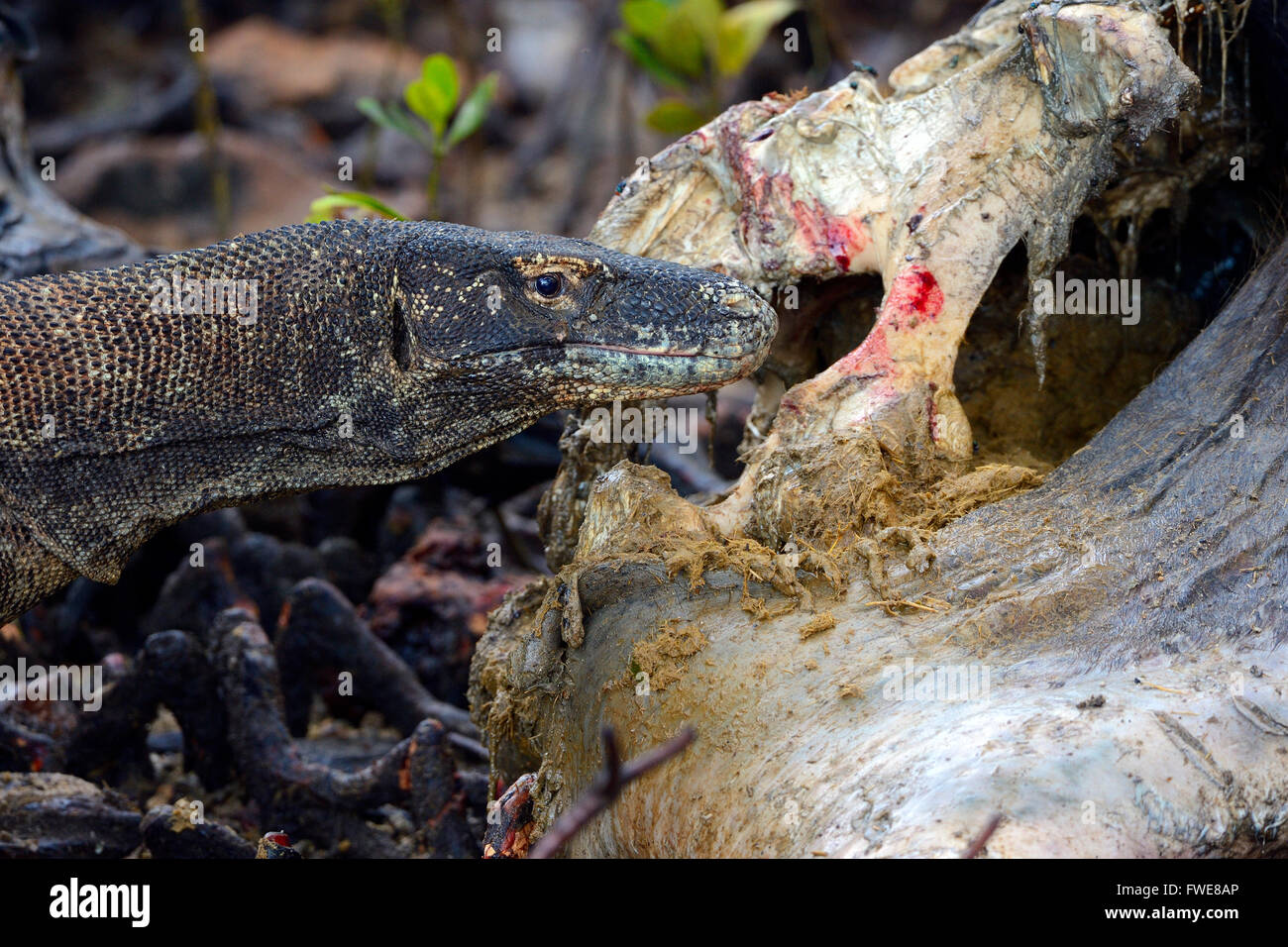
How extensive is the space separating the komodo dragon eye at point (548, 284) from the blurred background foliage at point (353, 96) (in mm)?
6921

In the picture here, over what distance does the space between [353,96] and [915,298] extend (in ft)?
Result: 41.1

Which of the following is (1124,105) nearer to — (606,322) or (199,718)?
(606,322)

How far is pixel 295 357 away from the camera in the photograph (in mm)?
3674

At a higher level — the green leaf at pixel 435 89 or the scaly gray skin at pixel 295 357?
the green leaf at pixel 435 89

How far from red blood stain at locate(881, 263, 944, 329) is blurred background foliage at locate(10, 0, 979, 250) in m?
6.86

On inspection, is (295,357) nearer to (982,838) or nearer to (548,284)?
(548,284)

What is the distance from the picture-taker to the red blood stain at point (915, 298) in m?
3.65

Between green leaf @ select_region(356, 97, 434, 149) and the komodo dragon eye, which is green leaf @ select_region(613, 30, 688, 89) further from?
the komodo dragon eye

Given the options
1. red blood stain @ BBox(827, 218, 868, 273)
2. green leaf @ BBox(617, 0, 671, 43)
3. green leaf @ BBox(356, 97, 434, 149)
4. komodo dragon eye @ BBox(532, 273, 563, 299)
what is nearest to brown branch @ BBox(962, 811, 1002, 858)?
komodo dragon eye @ BBox(532, 273, 563, 299)

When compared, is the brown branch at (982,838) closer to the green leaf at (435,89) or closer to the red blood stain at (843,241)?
the red blood stain at (843,241)

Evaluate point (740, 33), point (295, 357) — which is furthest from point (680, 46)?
point (295, 357)

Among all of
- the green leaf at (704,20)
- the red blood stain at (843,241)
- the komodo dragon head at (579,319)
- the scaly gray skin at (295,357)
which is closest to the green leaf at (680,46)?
the green leaf at (704,20)
